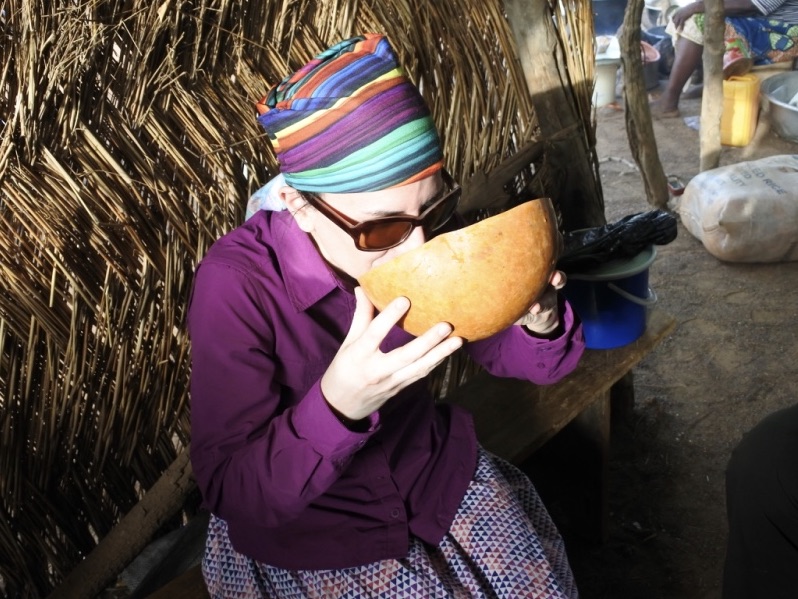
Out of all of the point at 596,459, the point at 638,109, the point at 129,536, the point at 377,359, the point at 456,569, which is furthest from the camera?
the point at 638,109

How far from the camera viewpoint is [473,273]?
1.16m

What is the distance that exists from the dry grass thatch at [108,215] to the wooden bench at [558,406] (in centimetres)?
103

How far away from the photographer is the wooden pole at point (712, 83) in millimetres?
5031

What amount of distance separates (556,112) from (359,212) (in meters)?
1.78

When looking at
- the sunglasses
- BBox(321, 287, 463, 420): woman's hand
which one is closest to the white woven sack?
the sunglasses

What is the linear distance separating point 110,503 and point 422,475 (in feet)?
3.62

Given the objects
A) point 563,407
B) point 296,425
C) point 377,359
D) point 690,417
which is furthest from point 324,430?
point 690,417

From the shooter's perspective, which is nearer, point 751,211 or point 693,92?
point 751,211

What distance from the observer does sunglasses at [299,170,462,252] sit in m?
1.28

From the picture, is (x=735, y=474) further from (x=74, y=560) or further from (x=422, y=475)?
(x=74, y=560)

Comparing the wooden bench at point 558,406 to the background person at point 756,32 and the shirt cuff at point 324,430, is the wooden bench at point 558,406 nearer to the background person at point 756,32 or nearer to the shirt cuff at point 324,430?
the shirt cuff at point 324,430

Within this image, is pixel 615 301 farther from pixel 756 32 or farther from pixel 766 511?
pixel 756 32

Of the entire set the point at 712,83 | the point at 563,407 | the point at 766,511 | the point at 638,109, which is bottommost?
the point at 712,83

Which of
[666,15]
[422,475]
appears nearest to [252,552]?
[422,475]
